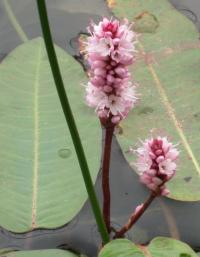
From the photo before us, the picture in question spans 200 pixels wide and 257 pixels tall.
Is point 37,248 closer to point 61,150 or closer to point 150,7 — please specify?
point 61,150

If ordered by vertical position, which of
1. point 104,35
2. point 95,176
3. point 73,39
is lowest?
point 95,176

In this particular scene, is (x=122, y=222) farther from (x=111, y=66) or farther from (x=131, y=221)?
(x=111, y=66)

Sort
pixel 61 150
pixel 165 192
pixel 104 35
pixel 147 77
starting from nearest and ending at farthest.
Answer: pixel 104 35
pixel 165 192
pixel 61 150
pixel 147 77

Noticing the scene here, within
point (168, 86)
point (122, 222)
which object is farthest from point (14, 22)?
point (122, 222)

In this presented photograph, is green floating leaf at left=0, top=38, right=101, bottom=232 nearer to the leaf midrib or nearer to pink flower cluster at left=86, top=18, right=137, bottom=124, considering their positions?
the leaf midrib

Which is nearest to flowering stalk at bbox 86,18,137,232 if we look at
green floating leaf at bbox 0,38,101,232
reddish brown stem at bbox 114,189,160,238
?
reddish brown stem at bbox 114,189,160,238

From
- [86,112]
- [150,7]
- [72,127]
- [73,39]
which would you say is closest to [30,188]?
[86,112]
